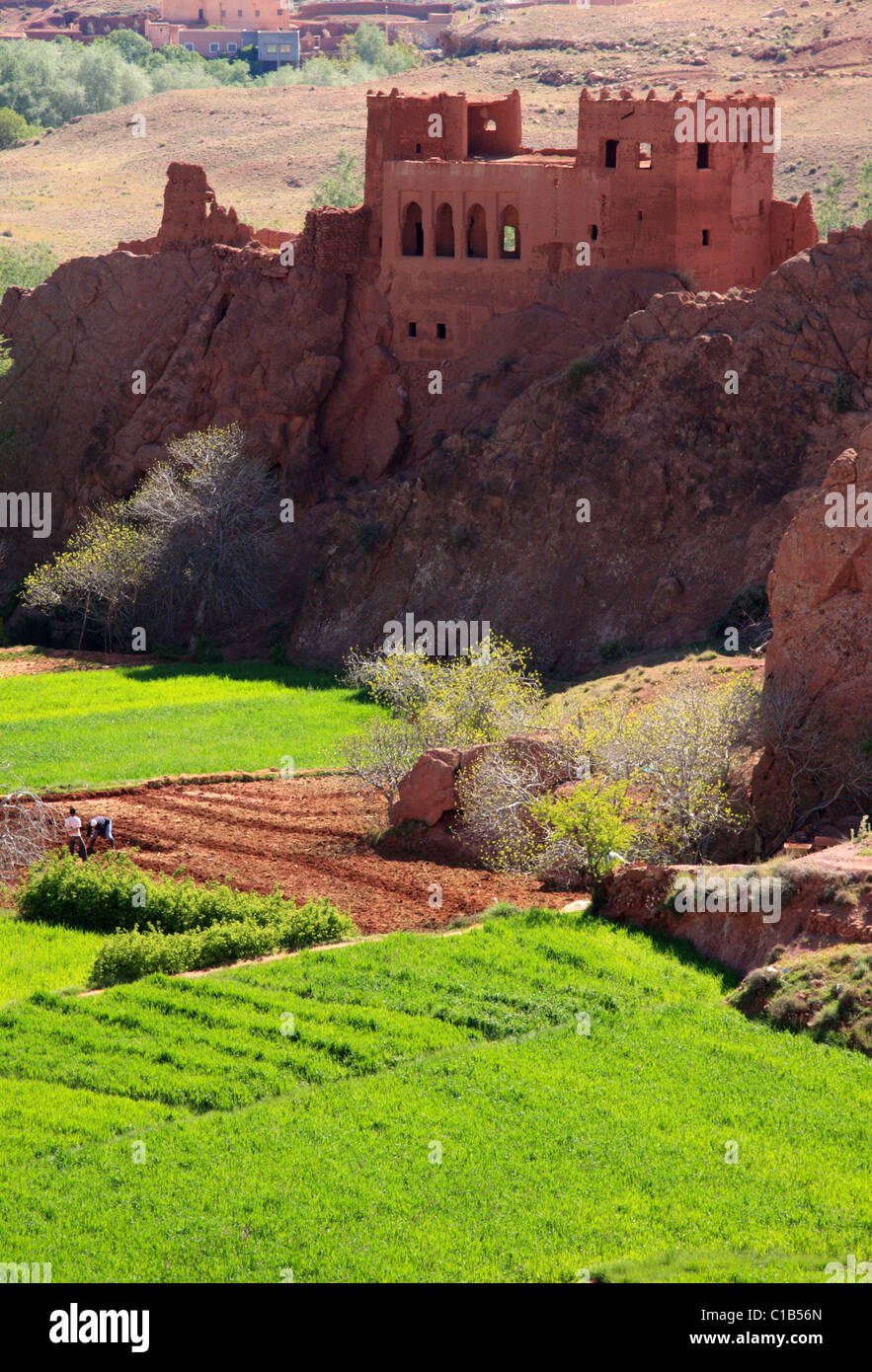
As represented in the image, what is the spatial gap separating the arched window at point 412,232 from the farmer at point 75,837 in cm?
2497

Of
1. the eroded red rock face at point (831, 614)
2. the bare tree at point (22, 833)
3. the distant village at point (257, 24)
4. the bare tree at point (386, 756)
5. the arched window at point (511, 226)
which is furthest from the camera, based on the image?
the distant village at point (257, 24)

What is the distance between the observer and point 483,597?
4269cm

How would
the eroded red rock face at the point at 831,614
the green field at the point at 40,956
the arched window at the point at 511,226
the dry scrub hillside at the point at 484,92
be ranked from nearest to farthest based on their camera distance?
the green field at the point at 40,956
the eroded red rock face at the point at 831,614
the arched window at the point at 511,226
the dry scrub hillside at the point at 484,92

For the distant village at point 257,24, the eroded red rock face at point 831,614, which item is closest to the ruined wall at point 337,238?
the eroded red rock face at point 831,614

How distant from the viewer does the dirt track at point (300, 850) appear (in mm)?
24234

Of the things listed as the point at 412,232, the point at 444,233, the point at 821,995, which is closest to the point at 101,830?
the point at 821,995

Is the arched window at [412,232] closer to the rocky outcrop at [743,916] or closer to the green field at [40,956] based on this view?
the green field at [40,956]

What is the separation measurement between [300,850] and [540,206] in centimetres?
2259

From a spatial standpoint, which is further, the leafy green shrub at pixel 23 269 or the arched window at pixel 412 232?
the leafy green shrub at pixel 23 269

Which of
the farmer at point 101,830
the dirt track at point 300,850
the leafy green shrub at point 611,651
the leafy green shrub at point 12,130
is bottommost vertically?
the leafy green shrub at point 611,651

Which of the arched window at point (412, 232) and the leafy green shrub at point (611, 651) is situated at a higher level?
Answer: the arched window at point (412, 232)

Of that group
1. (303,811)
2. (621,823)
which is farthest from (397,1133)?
(303,811)
